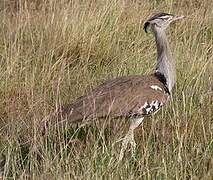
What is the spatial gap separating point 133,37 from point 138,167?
2220 millimetres

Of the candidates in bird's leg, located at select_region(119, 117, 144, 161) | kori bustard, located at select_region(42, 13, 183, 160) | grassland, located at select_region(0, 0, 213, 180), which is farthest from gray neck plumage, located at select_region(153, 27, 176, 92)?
bird's leg, located at select_region(119, 117, 144, 161)

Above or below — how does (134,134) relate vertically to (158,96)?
below

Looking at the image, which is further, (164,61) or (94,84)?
(94,84)

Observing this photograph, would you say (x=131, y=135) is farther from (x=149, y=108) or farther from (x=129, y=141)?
(x=149, y=108)

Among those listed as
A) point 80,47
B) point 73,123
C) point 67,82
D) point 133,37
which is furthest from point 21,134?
point 133,37

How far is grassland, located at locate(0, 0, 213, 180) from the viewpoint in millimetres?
2492

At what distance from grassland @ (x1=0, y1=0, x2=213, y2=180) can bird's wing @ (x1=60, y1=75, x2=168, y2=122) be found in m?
0.07

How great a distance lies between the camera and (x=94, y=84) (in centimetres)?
384

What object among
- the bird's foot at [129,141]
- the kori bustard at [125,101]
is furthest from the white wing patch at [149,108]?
the bird's foot at [129,141]

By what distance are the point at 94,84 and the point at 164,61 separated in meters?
0.67

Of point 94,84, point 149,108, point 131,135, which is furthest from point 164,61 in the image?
point 94,84

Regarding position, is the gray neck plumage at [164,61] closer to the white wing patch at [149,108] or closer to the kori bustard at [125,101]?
the kori bustard at [125,101]

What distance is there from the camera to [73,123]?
285 cm

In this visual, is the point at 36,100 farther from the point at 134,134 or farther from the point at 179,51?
the point at 179,51
